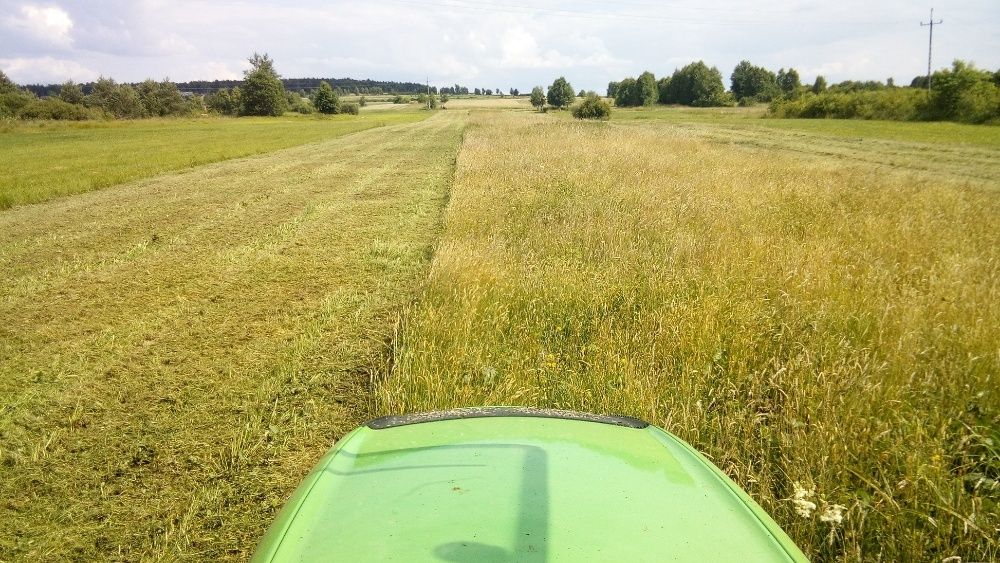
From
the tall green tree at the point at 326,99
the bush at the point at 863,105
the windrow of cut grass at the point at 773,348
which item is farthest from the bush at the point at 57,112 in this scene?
the bush at the point at 863,105

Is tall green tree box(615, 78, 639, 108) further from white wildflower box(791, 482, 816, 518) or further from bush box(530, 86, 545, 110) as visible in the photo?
white wildflower box(791, 482, 816, 518)

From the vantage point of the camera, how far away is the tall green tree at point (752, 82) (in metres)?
109

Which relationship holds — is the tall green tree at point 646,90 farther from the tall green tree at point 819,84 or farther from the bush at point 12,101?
the bush at point 12,101

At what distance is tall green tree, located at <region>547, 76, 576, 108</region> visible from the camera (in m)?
116

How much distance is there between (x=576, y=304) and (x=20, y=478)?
397cm

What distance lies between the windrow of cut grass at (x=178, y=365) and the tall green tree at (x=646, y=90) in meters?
105

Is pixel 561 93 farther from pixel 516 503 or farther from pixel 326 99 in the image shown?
pixel 516 503

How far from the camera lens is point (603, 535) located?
1103 millimetres

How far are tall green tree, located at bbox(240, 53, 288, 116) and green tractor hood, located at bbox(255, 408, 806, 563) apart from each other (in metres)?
88.8

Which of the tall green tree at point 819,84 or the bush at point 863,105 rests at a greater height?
the tall green tree at point 819,84

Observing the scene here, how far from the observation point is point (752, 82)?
111 m

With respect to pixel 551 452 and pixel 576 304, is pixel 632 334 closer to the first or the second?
pixel 576 304

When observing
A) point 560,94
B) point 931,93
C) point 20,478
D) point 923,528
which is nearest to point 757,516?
point 923,528

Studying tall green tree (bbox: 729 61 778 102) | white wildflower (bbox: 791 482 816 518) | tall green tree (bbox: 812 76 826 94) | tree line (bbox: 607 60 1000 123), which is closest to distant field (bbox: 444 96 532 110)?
tree line (bbox: 607 60 1000 123)
